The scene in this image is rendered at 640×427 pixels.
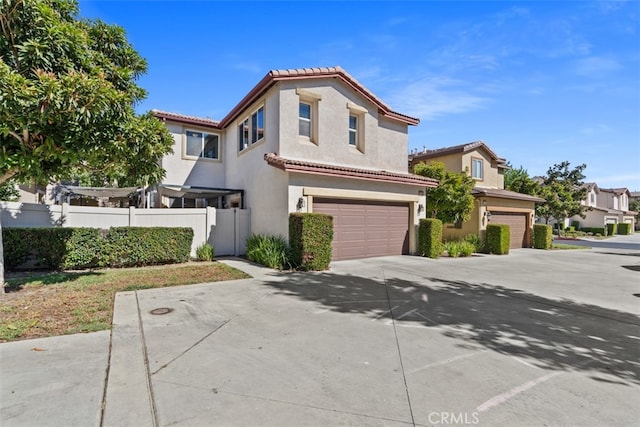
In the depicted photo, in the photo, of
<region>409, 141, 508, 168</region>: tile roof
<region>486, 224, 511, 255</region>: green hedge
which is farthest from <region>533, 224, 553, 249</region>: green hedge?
<region>409, 141, 508, 168</region>: tile roof

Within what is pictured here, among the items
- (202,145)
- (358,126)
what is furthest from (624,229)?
(202,145)

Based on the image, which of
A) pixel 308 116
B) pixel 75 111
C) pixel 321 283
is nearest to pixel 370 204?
pixel 308 116

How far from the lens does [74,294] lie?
6859 mm

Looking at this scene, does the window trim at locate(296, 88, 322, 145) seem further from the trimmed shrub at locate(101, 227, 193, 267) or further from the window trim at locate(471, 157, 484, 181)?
the window trim at locate(471, 157, 484, 181)

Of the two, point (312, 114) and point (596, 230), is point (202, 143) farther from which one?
point (596, 230)

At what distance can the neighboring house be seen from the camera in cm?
1909

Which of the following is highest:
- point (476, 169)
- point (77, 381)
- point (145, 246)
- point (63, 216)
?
point (476, 169)

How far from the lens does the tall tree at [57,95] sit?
535cm

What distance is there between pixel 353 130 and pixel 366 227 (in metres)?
4.74

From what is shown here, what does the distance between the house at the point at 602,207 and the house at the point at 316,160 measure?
38.8 m

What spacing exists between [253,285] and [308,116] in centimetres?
805

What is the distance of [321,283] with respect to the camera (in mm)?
8531

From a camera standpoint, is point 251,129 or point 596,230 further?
point 596,230

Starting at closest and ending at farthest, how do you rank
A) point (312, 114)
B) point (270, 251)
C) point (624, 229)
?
point (270, 251) → point (312, 114) → point (624, 229)
